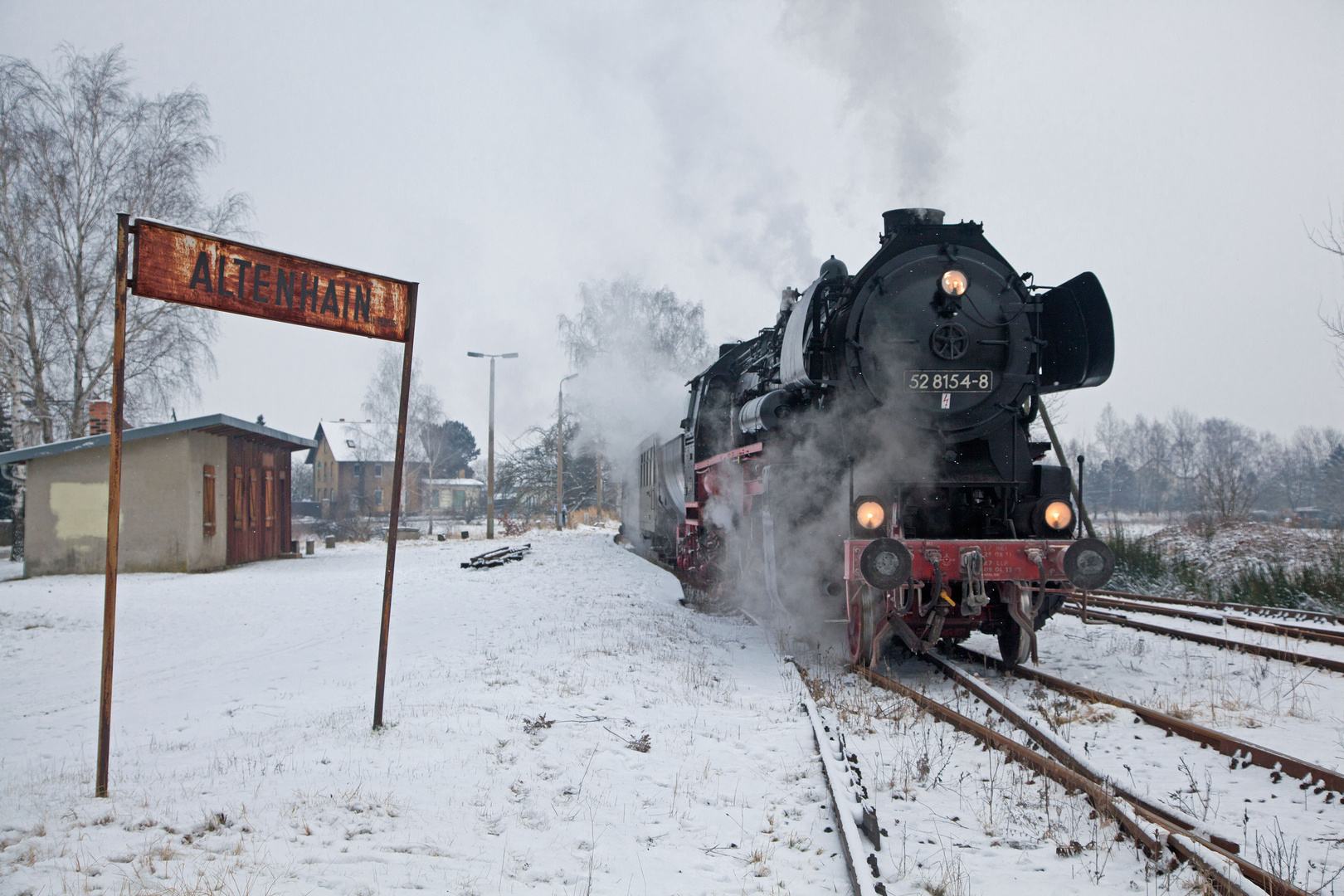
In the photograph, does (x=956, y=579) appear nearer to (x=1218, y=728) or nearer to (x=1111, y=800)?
(x=1218, y=728)

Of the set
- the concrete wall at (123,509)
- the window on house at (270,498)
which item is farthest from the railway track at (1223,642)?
the window on house at (270,498)

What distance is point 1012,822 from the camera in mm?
3434

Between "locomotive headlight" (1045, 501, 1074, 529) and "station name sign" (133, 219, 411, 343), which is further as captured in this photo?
"locomotive headlight" (1045, 501, 1074, 529)

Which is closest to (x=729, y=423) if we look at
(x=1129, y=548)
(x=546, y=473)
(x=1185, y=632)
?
(x=1185, y=632)

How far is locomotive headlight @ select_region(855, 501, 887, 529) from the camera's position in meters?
6.07

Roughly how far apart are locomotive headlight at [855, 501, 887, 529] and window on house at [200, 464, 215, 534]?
12.8 metres

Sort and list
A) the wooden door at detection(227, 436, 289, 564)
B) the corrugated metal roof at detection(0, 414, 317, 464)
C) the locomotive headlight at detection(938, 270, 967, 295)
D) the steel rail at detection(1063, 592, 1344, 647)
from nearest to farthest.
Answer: the locomotive headlight at detection(938, 270, 967, 295)
the steel rail at detection(1063, 592, 1344, 647)
the corrugated metal roof at detection(0, 414, 317, 464)
the wooden door at detection(227, 436, 289, 564)

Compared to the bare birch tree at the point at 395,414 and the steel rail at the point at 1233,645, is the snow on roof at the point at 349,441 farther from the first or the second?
the steel rail at the point at 1233,645

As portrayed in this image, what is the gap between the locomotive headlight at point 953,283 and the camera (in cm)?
627

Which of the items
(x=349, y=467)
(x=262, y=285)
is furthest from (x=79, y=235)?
(x=349, y=467)

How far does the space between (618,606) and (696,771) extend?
6.09 m

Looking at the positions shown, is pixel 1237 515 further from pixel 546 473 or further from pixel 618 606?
pixel 546 473

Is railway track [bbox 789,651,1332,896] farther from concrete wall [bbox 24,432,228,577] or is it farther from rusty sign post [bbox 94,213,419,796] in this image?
concrete wall [bbox 24,432,228,577]

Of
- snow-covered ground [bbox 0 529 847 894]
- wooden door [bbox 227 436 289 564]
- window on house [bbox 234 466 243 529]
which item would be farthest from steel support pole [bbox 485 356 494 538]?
snow-covered ground [bbox 0 529 847 894]
